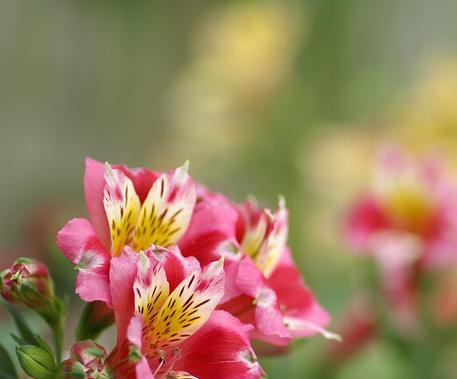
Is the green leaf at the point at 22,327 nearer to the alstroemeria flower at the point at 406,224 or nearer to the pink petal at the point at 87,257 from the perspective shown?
the pink petal at the point at 87,257

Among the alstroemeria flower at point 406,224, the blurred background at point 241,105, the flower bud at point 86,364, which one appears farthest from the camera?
the blurred background at point 241,105

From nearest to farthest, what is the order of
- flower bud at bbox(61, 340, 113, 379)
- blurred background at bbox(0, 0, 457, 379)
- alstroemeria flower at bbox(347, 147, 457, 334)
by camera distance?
flower bud at bbox(61, 340, 113, 379)
alstroemeria flower at bbox(347, 147, 457, 334)
blurred background at bbox(0, 0, 457, 379)

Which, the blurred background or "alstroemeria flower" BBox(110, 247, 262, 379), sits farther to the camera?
the blurred background

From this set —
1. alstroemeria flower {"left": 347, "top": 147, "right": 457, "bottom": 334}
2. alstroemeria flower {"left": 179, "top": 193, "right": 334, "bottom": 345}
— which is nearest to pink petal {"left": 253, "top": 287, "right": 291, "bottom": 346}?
alstroemeria flower {"left": 179, "top": 193, "right": 334, "bottom": 345}

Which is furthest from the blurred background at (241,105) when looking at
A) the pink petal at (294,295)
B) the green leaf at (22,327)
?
the green leaf at (22,327)

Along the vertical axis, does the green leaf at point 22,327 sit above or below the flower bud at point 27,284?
below

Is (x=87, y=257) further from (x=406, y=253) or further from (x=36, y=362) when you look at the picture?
(x=406, y=253)

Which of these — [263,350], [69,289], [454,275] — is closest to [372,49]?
[69,289]

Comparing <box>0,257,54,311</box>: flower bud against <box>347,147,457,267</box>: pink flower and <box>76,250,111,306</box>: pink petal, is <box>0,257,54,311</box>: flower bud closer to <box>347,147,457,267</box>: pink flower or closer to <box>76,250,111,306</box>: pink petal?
<box>76,250,111,306</box>: pink petal
